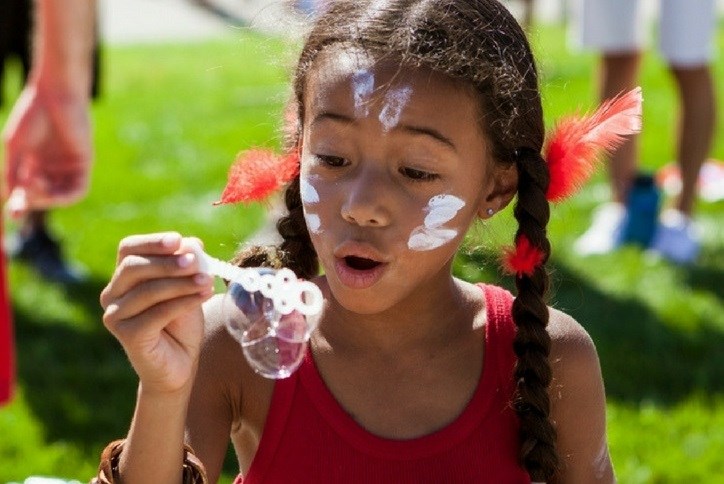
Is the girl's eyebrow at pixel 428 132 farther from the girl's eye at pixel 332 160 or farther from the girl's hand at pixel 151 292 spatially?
the girl's hand at pixel 151 292

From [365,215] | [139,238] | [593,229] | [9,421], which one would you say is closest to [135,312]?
[139,238]

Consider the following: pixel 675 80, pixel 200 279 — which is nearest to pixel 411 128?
pixel 200 279

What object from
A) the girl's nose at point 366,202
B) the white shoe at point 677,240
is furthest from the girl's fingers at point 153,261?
the white shoe at point 677,240

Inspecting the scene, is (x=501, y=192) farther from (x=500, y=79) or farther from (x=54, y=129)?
(x=54, y=129)

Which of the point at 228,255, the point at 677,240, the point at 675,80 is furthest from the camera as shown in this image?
the point at 675,80

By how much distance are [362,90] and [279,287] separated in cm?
36

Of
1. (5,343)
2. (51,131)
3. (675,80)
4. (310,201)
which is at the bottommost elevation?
(675,80)

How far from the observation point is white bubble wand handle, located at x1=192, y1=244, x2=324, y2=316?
1.91 metres

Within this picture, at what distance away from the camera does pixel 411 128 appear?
2.09 metres

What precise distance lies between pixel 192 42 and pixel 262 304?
9560 mm

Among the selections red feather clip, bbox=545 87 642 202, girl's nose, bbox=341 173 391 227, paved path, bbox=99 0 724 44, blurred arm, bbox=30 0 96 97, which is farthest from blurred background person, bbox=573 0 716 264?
paved path, bbox=99 0 724 44

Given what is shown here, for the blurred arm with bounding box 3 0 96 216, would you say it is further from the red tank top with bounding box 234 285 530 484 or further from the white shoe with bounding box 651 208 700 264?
the white shoe with bounding box 651 208 700 264

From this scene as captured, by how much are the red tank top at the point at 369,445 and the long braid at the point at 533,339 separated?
0.04m

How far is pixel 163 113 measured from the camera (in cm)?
794
